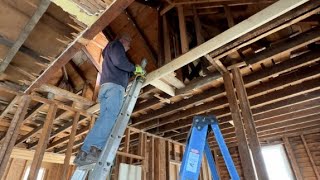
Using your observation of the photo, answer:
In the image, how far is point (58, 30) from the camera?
6.59ft

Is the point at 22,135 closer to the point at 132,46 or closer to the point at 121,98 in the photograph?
the point at 132,46

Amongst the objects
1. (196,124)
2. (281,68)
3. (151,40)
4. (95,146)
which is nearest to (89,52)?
(151,40)

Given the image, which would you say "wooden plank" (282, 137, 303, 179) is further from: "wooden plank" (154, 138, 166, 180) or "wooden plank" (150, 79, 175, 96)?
"wooden plank" (150, 79, 175, 96)

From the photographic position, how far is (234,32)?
2238 millimetres

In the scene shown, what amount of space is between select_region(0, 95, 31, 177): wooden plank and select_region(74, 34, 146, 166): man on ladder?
4.93 feet

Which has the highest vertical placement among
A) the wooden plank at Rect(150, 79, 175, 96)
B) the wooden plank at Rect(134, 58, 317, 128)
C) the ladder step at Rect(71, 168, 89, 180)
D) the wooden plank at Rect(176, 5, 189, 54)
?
the wooden plank at Rect(176, 5, 189, 54)

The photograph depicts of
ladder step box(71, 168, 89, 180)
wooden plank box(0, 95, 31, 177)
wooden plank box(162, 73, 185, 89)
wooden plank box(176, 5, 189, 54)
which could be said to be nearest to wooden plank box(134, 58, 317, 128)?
wooden plank box(162, 73, 185, 89)

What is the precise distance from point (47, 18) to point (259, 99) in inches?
A: 144

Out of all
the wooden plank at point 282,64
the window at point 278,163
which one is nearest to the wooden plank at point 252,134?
the wooden plank at point 282,64

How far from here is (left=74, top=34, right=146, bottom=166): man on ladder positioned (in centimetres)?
175

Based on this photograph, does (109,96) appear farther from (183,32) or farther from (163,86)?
(183,32)

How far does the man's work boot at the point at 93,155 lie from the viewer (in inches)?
65.0

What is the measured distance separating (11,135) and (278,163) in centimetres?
659

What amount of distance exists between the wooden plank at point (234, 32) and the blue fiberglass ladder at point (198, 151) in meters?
0.98
